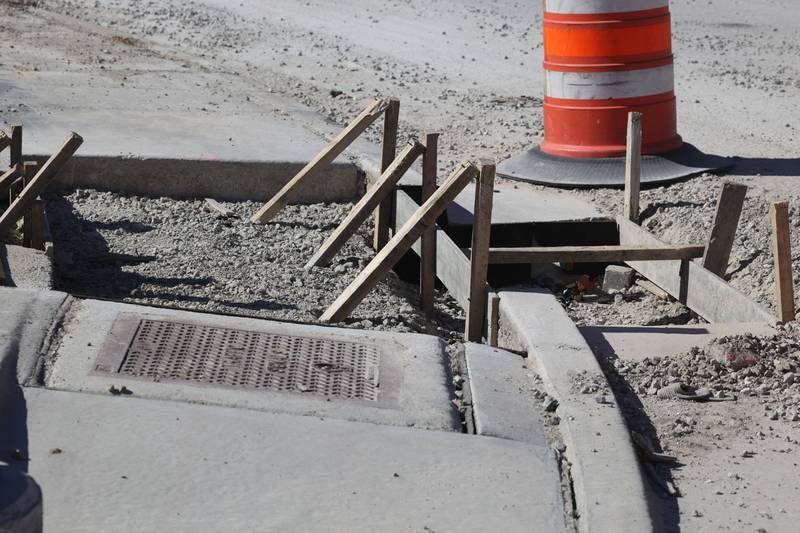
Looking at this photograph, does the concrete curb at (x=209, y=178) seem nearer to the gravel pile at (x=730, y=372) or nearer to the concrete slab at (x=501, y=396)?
the concrete slab at (x=501, y=396)

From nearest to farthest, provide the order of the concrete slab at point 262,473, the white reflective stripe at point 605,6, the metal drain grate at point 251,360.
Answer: the concrete slab at point 262,473, the metal drain grate at point 251,360, the white reflective stripe at point 605,6

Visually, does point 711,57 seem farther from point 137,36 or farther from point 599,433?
point 599,433

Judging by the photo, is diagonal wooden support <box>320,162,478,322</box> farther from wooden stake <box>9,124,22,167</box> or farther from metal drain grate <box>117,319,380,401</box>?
wooden stake <box>9,124,22,167</box>

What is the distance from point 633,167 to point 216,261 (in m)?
2.77

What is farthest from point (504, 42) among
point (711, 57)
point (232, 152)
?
point (232, 152)

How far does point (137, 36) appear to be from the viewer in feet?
51.0

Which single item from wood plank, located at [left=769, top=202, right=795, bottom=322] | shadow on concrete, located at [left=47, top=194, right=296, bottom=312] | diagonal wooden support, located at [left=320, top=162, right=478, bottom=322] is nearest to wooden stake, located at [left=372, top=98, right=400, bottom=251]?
shadow on concrete, located at [left=47, top=194, right=296, bottom=312]

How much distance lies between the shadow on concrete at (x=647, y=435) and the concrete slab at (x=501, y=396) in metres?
0.39

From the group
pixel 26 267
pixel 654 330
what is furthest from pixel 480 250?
pixel 26 267

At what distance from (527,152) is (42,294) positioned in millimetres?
5100

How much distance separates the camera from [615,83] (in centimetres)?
834

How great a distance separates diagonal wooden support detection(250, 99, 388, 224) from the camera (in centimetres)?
766

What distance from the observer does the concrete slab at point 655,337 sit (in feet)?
17.0

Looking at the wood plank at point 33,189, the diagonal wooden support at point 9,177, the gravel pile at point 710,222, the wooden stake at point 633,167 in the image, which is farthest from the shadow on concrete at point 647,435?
the diagonal wooden support at point 9,177
